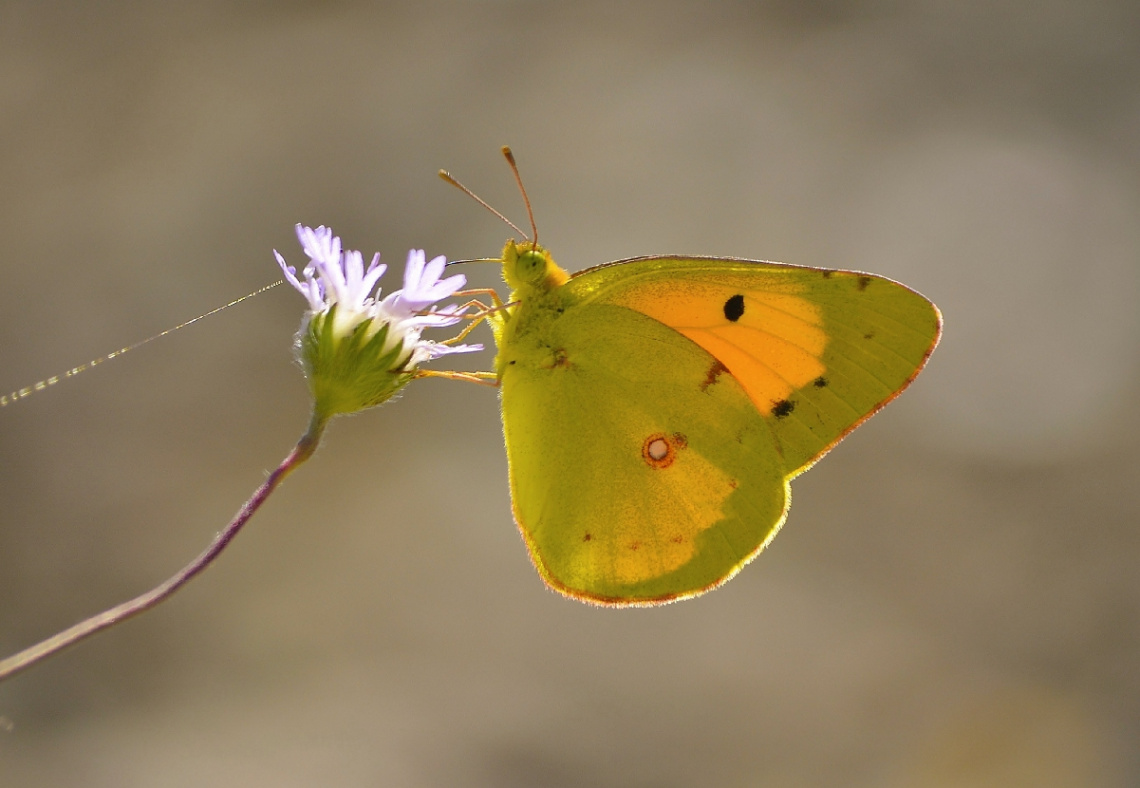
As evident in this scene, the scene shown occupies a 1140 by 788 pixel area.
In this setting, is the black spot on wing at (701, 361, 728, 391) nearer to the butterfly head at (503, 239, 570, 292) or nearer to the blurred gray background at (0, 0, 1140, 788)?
the butterfly head at (503, 239, 570, 292)

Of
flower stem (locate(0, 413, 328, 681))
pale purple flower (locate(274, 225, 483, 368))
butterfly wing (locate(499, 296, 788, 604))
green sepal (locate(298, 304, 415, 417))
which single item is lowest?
flower stem (locate(0, 413, 328, 681))

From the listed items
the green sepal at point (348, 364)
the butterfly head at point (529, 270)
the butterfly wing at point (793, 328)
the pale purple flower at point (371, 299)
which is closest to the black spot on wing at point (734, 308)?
the butterfly wing at point (793, 328)

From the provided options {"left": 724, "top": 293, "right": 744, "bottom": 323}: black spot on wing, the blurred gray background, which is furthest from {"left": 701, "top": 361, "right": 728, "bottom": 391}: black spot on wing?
the blurred gray background

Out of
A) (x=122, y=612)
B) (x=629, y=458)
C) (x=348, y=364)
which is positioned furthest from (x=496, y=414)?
(x=122, y=612)

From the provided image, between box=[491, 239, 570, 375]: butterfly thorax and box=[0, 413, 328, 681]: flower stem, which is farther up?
box=[491, 239, 570, 375]: butterfly thorax

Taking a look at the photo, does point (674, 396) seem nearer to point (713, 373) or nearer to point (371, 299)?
point (713, 373)

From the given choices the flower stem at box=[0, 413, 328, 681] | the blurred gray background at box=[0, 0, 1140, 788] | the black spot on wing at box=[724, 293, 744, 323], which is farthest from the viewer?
the blurred gray background at box=[0, 0, 1140, 788]

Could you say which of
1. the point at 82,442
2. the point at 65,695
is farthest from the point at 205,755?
the point at 82,442
